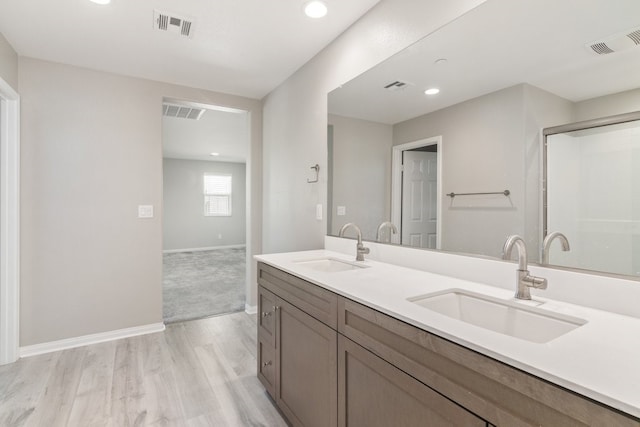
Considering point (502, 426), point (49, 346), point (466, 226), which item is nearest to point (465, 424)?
point (502, 426)

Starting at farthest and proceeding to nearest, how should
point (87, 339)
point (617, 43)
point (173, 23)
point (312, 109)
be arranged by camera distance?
point (87, 339) < point (312, 109) < point (173, 23) < point (617, 43)

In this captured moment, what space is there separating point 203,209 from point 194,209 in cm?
24

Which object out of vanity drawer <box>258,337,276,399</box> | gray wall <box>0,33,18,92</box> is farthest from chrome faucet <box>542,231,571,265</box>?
gray wall <box>0,33,18,92</box>

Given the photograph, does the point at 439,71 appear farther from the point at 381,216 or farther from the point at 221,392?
the point at 221,392

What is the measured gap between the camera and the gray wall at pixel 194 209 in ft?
26.5

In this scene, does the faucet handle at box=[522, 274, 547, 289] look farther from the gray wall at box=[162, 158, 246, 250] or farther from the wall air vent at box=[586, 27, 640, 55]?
the gray wall at box=[162, 158, 246, 250]

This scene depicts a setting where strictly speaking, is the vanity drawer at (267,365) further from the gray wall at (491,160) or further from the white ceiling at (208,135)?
the white ceiling at (208,135)

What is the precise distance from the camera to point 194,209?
332 inches

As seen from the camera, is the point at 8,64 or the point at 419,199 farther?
the point at 8,64

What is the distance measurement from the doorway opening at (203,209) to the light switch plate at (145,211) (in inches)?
39.5

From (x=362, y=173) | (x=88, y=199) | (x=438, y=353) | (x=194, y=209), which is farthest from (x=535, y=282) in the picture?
(x=194, y=209)

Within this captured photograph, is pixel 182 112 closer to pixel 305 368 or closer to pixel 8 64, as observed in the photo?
pixel 8 64

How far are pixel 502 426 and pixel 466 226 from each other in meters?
0.93

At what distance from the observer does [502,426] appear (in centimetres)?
70
